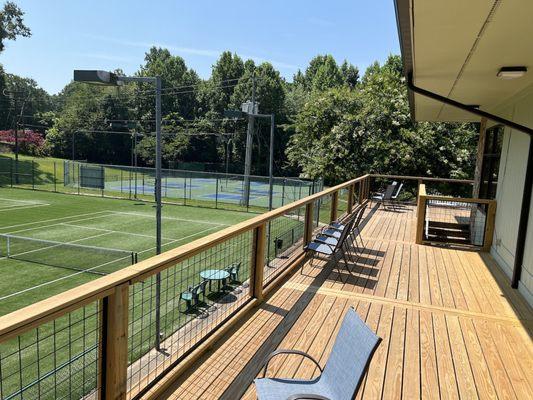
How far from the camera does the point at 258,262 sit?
423cm

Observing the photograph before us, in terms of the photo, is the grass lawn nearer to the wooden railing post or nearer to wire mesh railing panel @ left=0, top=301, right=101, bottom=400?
wire mesh railing panel @ left=0, top=301, right=101, bottom=400

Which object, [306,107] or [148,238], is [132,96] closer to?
[306,107]

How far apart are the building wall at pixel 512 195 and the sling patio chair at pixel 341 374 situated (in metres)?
3.35

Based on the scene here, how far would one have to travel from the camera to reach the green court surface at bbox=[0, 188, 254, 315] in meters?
10.6

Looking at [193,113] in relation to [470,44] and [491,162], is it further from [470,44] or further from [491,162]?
[470,44]

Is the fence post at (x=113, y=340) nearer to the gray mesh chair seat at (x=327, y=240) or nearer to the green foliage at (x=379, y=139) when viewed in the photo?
the gray mesh chair seat at (x=327, y=240)

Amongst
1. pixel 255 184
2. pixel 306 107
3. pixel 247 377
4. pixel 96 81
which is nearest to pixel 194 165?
pixel 255 184

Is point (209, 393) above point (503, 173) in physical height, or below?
below

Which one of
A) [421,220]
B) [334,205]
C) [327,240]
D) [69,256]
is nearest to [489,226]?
[421,220]

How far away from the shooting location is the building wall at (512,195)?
4.79 m

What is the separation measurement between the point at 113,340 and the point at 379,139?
16.6 meters

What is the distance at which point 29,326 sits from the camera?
1567 mm

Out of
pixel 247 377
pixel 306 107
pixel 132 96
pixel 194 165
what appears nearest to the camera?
pixel 247 377

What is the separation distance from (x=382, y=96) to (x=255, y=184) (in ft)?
66.7
